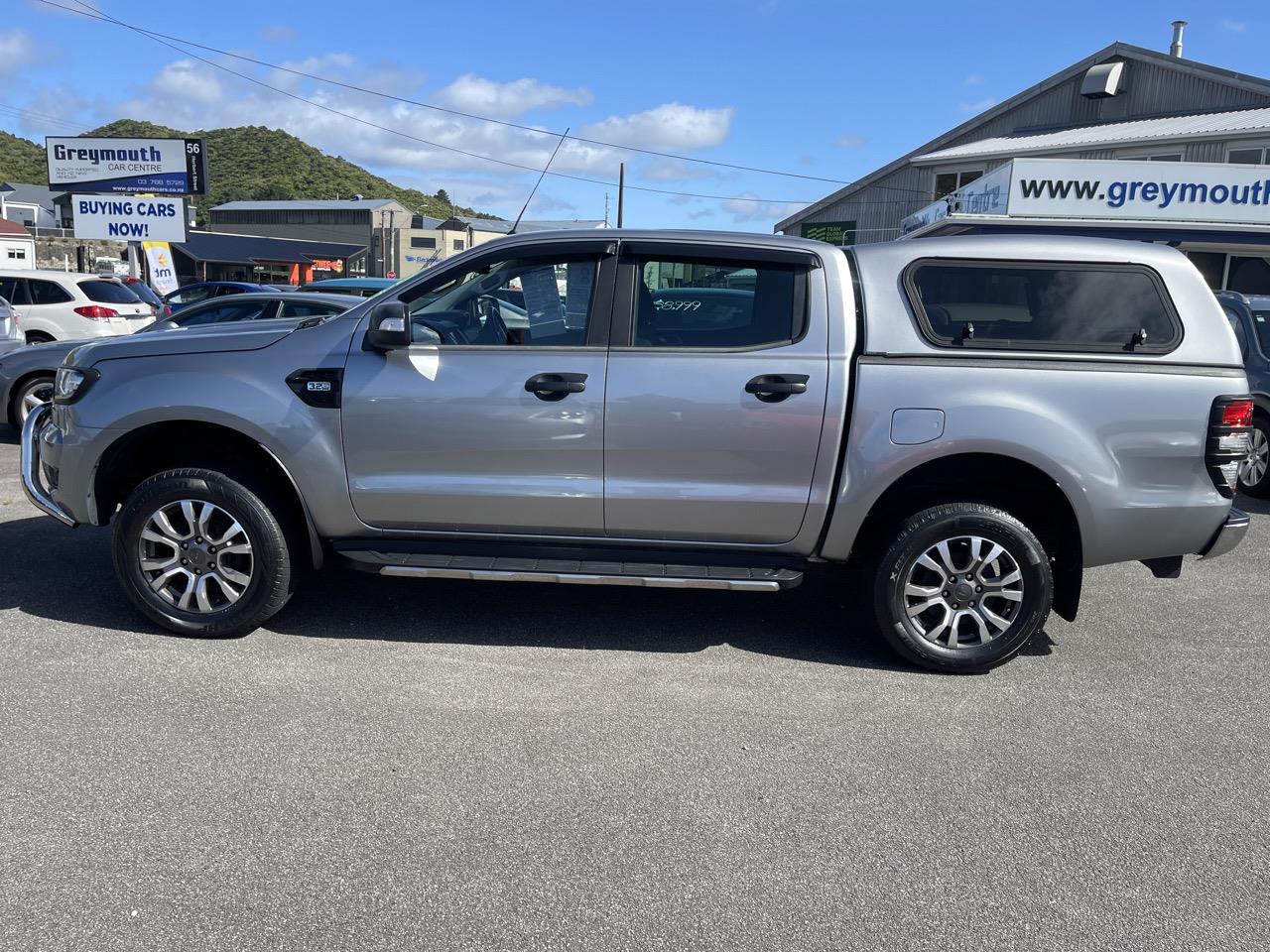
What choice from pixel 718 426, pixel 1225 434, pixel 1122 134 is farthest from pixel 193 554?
pixel 1122 134

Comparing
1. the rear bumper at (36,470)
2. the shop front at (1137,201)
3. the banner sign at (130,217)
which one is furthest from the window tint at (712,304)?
the banner sign at (130,217)

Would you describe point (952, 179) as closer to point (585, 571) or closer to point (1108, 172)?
point (1108, 172)

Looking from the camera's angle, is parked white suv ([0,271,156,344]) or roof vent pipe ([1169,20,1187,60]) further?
roof vent pipe ([1169,20,1187,60])

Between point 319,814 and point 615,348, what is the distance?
2.32 metres

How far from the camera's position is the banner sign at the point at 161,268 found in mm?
25562

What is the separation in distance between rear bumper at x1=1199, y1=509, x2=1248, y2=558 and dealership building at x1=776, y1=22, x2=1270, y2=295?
9.12 ft

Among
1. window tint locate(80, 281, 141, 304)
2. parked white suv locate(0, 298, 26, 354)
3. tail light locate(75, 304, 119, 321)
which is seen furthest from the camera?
window tint locate(80, 281, 141, 304)

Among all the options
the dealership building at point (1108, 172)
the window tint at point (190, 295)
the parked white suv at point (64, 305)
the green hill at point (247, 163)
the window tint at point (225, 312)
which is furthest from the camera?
the green hill at point (247, 163)

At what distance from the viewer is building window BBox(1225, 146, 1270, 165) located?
2053cm

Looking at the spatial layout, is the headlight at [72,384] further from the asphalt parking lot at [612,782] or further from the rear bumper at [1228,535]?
the rear bumper at [1228,535]

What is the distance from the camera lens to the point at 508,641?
485 cm

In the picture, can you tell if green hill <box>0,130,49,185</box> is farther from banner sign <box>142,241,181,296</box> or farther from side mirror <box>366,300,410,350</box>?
side mirror <box>366,300,410,350</box>

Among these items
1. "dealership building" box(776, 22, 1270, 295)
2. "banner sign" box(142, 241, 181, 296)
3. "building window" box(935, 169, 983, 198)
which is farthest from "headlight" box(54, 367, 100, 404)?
"building window" box(935, 169, 983, 198)

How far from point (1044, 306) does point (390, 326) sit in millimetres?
2956
